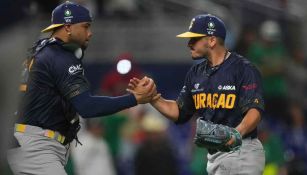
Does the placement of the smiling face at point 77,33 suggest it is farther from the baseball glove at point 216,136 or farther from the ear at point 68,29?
the baseball glove at point 216,136

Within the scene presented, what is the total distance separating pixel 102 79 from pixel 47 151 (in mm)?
5936

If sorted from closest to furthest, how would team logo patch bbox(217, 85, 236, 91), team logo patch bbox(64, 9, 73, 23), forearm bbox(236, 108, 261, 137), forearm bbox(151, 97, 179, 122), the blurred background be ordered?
forearm bbox(236, 108, 261, 137)
team logo patch bbox(64, 9, 73, 23)
team logo patch bbox(217, 85, 236, 91)
forearm bbox(151, 97, 179, 122)
the blurred background

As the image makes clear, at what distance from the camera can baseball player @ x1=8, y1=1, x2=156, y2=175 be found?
597 centimetres

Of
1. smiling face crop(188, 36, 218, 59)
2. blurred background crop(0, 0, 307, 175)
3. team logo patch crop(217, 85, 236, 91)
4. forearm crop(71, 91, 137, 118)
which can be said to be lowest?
blurred background crop(0, 0, 307, 175)

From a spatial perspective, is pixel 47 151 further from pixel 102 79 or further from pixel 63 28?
pixel 102 79

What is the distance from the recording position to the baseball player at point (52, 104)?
19.6 feet

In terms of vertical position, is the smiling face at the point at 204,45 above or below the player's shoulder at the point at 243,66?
above

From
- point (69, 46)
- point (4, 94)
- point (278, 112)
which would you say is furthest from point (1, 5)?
point (278, 112)

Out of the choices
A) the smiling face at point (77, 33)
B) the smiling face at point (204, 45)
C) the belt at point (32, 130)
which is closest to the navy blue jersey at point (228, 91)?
the smiling face at point (204, 45)

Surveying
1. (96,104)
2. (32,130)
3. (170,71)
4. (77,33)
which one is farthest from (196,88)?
(170,71)

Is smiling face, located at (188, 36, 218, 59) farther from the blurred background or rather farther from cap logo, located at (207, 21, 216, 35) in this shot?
the blurred background

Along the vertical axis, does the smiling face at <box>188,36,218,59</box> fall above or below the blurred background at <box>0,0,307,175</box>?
above

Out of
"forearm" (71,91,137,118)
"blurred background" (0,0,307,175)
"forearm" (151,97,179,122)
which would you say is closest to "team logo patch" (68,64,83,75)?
"forearm" (71,91,137,118)

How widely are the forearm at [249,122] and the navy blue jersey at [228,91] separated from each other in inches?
2.2
